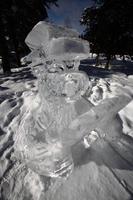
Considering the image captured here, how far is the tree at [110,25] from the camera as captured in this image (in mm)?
10195

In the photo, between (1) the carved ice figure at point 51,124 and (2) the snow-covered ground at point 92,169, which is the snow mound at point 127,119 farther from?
(1) the carved ice figure at point 51,124

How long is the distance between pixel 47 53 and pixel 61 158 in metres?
1.14

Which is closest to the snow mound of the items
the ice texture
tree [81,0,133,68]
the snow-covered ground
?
the snow-covered ground

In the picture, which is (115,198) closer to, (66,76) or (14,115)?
(66,76)

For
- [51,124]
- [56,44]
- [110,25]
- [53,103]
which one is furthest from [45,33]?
[110,25]

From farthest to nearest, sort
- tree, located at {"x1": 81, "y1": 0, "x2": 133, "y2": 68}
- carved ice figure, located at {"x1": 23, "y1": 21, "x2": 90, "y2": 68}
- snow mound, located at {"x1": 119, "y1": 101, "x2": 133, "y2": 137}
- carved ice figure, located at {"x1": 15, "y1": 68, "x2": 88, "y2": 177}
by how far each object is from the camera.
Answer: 1. tree, located at {"x1": 81, "y1": 0, "x2": 133, "y2": 68}
2. snow mound, located at {"x1": 119, "y1": 101, "x2": 133, "y2": 137}
3. carved ice figure, located at {"x1": 23, "y1": 21, "x2": 90, "y2": 68}
4. carved ice figure, located at {"x1": 15, "y1": 68, "x2": 88, "y2": 177}

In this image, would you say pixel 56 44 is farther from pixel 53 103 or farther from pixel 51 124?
pixel 51 124

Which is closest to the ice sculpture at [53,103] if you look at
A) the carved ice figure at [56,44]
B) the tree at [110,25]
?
the carved ice figure at [56,44]

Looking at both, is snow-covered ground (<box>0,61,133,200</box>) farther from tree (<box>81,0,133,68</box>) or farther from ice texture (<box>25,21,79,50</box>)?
tree (<box>81,0,133,68</box>)

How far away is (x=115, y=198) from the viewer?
152 centimetres

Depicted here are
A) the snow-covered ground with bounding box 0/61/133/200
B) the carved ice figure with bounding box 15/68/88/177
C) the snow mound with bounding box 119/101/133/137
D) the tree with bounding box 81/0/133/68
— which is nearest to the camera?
the snow-covered ground with bounding box 0/61/133/200

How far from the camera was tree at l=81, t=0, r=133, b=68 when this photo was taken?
10.2 meters

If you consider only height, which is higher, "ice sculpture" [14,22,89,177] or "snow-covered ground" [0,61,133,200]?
"ice sculpture" [14,22,89,177]

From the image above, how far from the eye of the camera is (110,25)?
35.8ft
